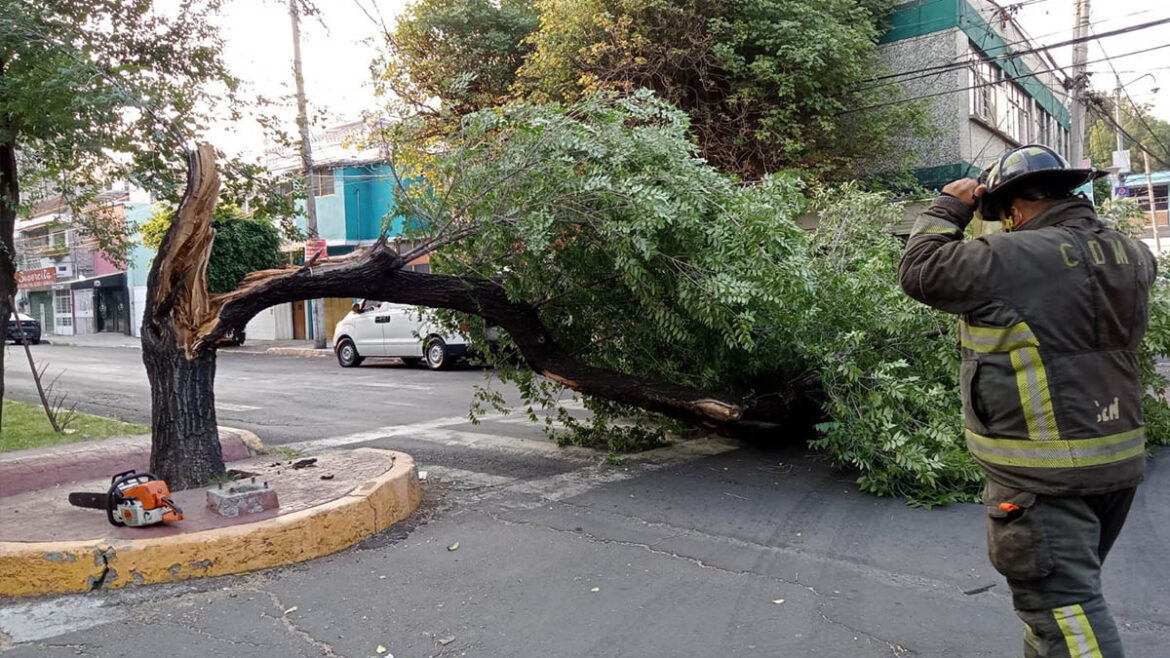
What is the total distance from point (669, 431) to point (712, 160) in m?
8.78

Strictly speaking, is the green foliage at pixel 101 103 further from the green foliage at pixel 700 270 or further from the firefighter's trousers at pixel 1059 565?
the firefighter's trousers at pixel 1059 565

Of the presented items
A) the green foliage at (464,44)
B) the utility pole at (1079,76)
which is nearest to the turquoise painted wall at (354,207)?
the green foliage at (464,44)

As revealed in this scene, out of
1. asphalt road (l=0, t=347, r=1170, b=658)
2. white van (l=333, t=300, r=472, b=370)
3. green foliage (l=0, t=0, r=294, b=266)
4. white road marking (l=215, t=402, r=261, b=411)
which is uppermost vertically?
green foliage (l=0, t=0, r=294, b=266)

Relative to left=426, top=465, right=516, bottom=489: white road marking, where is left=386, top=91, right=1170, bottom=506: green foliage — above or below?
above

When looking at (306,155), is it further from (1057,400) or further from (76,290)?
(76,290)

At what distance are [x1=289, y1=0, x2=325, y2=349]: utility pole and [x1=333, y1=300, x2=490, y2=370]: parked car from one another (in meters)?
2.27

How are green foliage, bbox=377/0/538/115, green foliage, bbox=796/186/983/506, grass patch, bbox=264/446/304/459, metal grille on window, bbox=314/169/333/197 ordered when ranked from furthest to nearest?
1. metal grille on window, bbox=314/169/333/197
2. green foliage, bbox=377/0/538/115
3. grass patch, bbox=264/446/304/459
4. green foliage, bbox=796/186/983/506

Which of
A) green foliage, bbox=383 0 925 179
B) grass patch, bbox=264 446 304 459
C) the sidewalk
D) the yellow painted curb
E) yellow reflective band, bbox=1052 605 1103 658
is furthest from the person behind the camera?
the sidewalk

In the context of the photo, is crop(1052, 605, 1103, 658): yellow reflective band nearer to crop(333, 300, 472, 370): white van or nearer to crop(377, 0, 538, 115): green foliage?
crop(333, 300, 472, 370): white van

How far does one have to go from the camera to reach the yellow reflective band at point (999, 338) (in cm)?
238

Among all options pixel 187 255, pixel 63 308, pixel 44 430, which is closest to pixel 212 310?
pixel 187 255

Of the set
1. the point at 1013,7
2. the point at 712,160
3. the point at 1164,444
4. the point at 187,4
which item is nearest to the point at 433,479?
the point at 187,4

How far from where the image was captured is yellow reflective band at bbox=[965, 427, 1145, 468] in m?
2.33

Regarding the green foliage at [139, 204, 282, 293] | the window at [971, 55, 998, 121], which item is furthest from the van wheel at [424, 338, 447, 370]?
the window at [971, 55, 998, 121]
